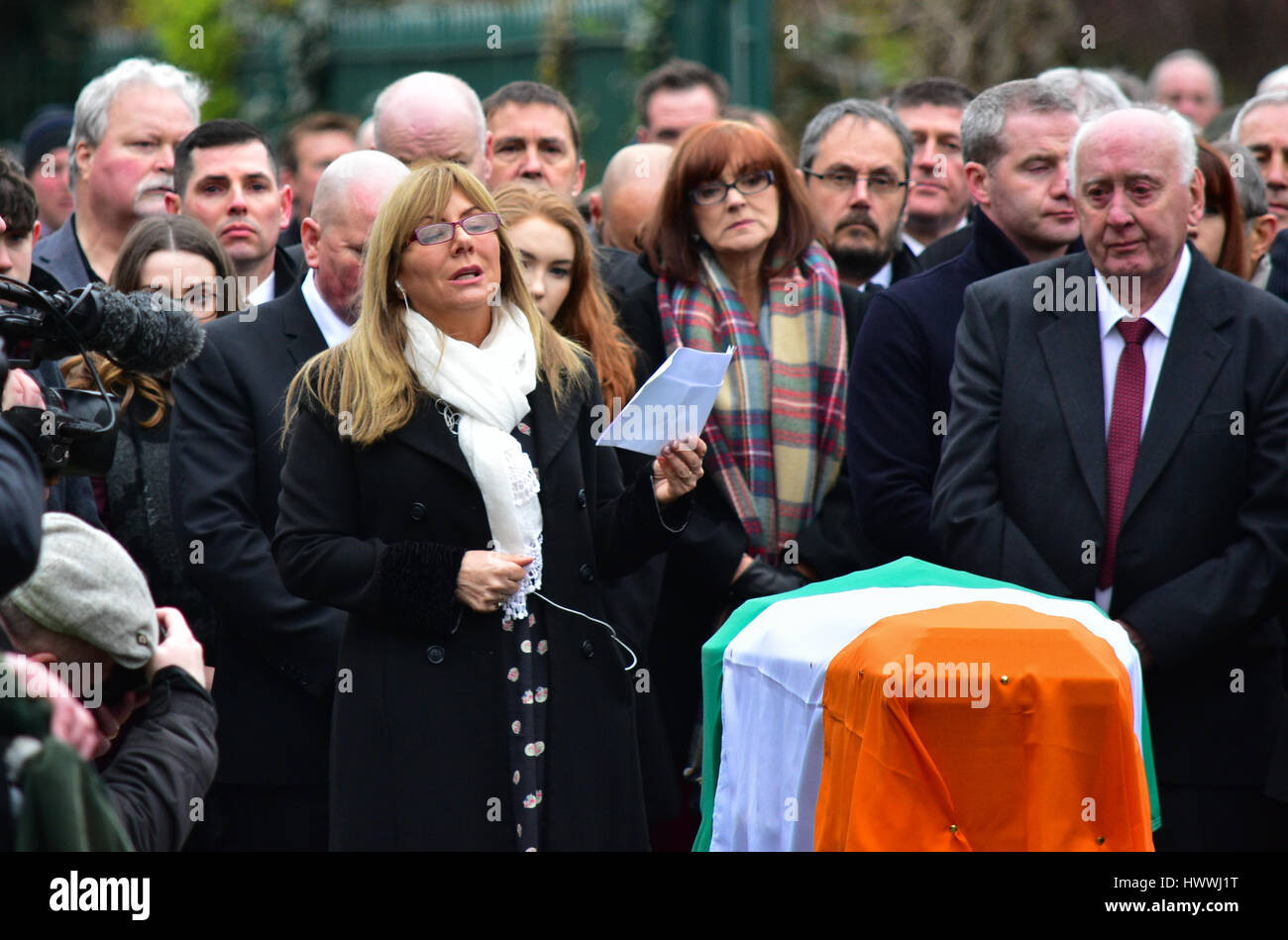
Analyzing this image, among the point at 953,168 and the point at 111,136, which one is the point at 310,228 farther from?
the point at 953,168

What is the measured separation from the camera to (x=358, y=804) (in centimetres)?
434

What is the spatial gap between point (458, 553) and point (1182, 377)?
2.04 m

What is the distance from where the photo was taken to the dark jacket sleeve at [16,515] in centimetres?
255

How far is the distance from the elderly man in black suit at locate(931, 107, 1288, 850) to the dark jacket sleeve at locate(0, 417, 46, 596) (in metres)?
2.91

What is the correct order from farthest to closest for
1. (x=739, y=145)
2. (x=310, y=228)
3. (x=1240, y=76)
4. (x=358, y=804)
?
(x=1240, y=76) < (x=739, y=145) < (x=310, y=228) < (x=358, y=804)

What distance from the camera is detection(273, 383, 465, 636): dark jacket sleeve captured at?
4.27 meters

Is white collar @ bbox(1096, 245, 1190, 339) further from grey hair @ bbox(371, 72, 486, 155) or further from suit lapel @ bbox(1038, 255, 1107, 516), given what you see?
grey hair @ bbox(371, 72, 486, 155)

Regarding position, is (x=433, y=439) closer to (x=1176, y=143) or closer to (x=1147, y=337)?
(x=1147, y=337)

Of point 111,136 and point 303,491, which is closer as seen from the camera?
point 303,491

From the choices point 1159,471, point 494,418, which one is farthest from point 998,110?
point 494,418

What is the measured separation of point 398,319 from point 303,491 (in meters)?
0.49

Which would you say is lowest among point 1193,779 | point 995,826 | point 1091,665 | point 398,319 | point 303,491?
point 1193,779

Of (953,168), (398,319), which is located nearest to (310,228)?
(398,319)

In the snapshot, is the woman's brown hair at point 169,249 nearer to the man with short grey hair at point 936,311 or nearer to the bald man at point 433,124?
the bald man at point 433,124
